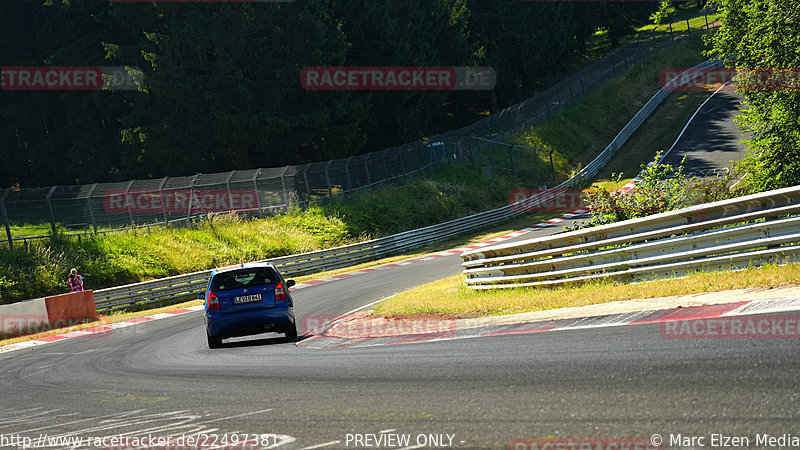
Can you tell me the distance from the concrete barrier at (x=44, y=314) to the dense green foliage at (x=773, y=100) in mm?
20143

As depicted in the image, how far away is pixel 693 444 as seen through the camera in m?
4.72

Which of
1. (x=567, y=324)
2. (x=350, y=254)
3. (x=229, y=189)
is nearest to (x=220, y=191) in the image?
(x=229, y=189)

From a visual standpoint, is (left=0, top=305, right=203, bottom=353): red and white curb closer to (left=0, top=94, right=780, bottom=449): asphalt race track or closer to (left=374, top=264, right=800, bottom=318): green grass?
(left=0, top=94, right=780, bottom=449): asphalt race track

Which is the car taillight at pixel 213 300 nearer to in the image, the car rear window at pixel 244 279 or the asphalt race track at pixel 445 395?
the car rear window at pixel 244 279

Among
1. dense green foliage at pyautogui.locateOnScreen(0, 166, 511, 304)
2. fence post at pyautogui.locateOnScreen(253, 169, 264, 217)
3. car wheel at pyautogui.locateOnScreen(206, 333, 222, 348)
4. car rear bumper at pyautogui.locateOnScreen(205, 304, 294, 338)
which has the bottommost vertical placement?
car wheel at pyautogui.locateOnScreen(206, 333, 222, 348)

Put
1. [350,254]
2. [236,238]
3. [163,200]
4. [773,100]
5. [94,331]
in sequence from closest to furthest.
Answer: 1. [773,100]
2. [94,331]
3. [163,200]
4. [236,238]
5. [350,254]

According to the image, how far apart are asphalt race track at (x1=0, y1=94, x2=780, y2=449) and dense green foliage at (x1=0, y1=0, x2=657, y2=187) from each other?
34.8 meters

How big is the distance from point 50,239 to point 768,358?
90.7 ft

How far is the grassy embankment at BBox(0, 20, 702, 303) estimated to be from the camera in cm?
2766

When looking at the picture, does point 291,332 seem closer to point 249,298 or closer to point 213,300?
point 249,298

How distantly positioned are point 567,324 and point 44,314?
18.6 meters

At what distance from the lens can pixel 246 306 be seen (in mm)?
13641

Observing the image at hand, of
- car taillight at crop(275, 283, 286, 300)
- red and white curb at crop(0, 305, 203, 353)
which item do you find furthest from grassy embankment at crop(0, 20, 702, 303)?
car taillight at crop(275, 283, 286, 300)

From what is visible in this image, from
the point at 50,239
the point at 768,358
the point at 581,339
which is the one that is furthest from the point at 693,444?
the point at 50,239
